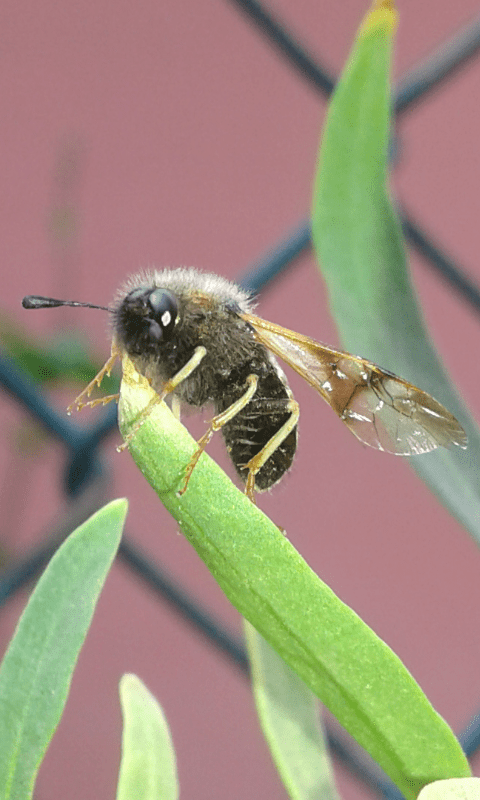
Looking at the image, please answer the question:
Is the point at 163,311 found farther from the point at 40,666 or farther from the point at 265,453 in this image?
the point at 40,666

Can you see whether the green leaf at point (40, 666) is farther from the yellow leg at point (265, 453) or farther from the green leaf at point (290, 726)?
the yellow leg at point (265, 453)

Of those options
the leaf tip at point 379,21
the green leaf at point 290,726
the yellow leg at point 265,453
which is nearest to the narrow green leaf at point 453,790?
the green leaf at point 290,726

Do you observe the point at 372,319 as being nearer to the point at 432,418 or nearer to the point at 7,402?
the point at 432,418

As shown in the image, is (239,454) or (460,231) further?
(460,231)

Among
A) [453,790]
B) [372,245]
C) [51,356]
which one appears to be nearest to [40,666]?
[453,790]

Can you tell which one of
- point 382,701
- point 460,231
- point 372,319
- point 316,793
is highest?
point 460,231

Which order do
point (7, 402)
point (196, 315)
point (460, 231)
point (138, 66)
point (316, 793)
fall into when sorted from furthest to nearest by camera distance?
1. point (460, 231)
2. point (138, 66)
3. point (7, 402)
4. point (196, 315)
5. point (316, 793)

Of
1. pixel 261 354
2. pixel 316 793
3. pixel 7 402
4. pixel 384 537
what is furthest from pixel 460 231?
pixel 316 793

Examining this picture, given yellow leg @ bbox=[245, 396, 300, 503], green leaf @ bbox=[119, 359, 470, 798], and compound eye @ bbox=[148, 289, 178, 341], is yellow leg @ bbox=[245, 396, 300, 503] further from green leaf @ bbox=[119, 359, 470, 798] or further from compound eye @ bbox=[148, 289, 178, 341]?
green leaf @ bbox=[119, 359, 470, 798]
